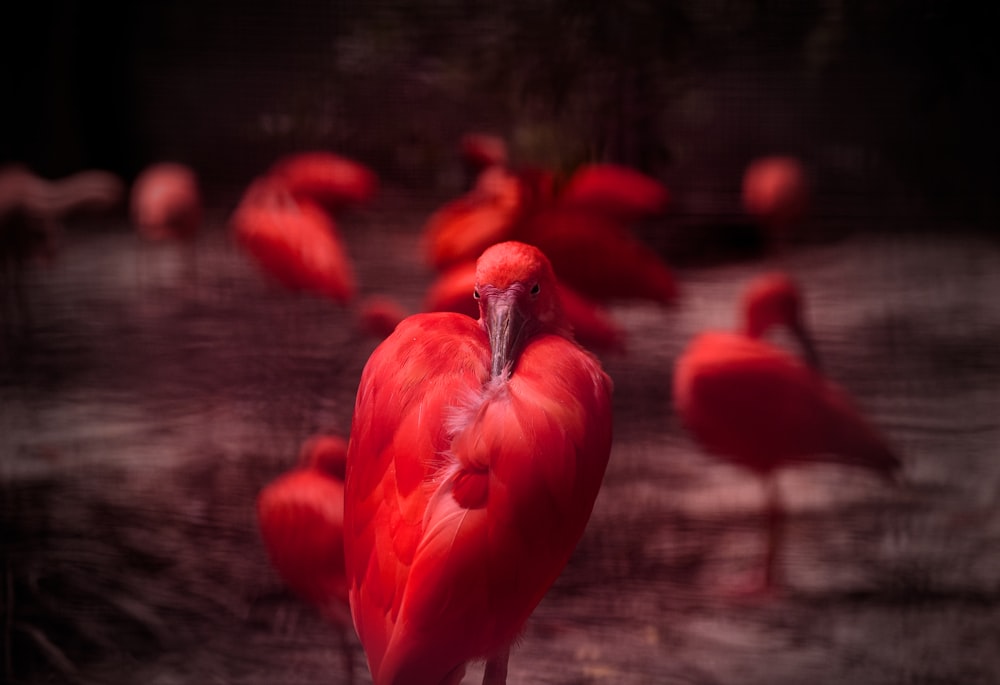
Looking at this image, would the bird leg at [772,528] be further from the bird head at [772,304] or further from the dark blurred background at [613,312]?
the bird head at [772,304]

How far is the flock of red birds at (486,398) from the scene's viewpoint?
66cm

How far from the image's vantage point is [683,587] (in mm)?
1081

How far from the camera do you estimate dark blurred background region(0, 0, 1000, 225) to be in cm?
100

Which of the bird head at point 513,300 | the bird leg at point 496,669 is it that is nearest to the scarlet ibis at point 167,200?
the bird head at point 513,300

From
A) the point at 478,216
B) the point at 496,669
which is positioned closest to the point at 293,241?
the point at 478,216

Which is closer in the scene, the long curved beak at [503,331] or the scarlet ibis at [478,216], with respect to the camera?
the long curved beak at [503,331]

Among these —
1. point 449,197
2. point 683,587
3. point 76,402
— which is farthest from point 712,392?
point 76,402

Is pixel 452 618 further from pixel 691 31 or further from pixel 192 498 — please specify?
pixel 691 31

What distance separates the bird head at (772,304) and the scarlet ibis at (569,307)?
157 millimetres

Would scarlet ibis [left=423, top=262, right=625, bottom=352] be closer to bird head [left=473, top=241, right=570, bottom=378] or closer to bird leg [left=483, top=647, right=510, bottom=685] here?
bird head [left=473, top=241, right=570, bottom=378]

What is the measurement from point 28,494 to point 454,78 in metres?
0.76

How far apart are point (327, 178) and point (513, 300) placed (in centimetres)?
45

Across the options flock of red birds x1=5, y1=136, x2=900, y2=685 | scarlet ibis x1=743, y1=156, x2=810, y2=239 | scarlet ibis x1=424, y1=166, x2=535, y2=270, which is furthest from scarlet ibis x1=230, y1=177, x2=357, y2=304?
scarlet ibis x1=743, y1=156, x2=810, y2=239

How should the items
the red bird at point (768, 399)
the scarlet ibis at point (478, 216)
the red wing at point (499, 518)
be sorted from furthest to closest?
the red bird at point (768, 399) < the scarlet ibis at point (478, 216) < the red wing at point (499, 518)
